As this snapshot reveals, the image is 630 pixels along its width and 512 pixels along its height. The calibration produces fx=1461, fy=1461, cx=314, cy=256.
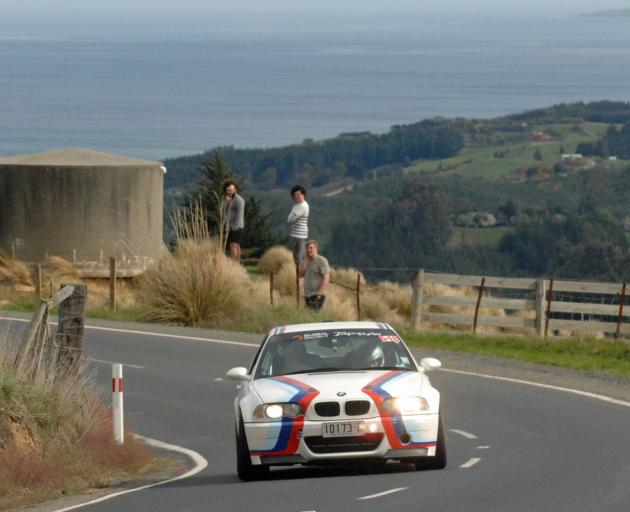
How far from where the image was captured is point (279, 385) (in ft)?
37.8

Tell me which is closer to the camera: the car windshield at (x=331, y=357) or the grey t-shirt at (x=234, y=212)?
the car windshield at (x=331, y=357)

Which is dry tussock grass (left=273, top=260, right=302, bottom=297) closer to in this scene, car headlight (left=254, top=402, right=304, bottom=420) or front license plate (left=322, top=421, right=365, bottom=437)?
car headlight (left=254, top=402, right=304, bottom=420)

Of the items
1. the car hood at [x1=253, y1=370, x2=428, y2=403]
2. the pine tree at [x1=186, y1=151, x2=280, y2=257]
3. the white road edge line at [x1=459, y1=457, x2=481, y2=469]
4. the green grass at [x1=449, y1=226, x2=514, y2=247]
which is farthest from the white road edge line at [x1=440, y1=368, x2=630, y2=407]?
the green grass at [x1=449, y1=226, x2=514, y2=247]

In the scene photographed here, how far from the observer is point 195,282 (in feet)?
87.7

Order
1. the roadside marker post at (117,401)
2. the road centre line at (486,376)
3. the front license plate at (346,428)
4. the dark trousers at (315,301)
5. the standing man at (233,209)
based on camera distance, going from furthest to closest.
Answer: the standing man at (233,209) → the dark trousers at (315,301) → the road centre line at (486,376) → the roadside marker post at (117,401) → the front license plate at (346,428)

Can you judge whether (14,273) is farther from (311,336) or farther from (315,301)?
(311,336)

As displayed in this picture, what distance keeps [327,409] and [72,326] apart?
3828 millimetres

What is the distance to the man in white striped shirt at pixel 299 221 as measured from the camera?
25.5 m

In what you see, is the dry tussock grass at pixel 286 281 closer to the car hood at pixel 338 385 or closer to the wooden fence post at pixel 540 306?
the wooden fence post at pixel 540 306

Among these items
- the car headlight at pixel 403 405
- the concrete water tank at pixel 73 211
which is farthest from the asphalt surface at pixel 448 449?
the concrete water tank at pixel 73 211

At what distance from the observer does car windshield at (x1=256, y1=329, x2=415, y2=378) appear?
475 inches

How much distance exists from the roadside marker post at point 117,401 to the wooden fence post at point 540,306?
45.1 feet

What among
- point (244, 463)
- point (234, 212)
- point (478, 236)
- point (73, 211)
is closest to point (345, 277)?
point (73, 211)

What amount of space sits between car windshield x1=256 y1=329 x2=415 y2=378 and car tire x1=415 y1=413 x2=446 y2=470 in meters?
0.82
